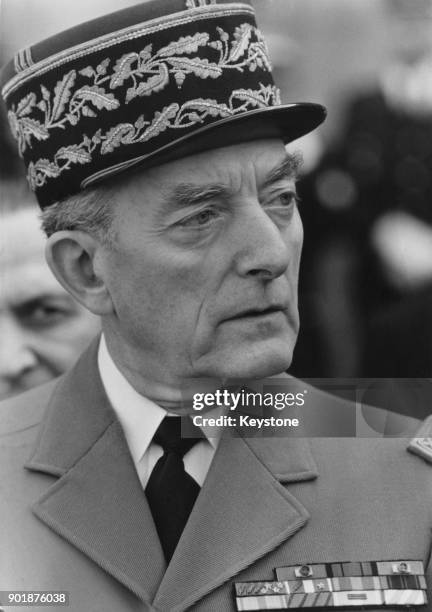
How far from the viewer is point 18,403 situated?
2.22 meters

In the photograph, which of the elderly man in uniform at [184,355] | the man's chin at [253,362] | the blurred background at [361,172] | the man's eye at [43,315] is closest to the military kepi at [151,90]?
the elderly man in uniform at [184,355]

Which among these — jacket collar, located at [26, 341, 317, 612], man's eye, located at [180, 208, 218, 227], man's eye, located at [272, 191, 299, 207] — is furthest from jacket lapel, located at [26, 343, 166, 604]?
man's eye, located at [272, 191, 299, 207]

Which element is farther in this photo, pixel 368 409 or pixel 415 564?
pixel 368 409

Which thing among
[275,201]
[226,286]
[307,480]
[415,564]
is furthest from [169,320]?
[415,564]

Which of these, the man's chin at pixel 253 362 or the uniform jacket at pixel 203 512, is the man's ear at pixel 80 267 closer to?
the uniform jacket at pixel 203 512

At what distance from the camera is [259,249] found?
194 centimetres

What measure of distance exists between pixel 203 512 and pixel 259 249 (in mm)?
587

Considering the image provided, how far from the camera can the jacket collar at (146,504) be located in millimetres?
1950

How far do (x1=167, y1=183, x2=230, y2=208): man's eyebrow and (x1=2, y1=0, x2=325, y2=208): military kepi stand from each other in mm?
72

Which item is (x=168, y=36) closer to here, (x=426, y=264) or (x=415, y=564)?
(x=426, y=264)

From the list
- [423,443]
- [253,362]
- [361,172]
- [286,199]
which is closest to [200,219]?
[286,199]

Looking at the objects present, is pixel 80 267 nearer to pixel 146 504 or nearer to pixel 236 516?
pixel 146 504

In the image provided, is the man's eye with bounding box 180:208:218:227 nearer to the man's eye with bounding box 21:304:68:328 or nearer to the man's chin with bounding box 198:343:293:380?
the man's chin with bounding box 198:343:293:380

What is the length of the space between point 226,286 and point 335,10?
2.42 feet
